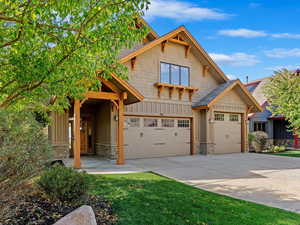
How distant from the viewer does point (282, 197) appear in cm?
575

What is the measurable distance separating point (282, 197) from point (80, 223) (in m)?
5.16

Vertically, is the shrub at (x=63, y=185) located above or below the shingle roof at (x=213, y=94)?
below

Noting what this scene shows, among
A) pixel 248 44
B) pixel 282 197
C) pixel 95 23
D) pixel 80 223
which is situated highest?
pixel 248 44

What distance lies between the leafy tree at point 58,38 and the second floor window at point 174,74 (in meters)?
8.16

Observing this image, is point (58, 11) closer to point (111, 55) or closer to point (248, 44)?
point (111, 55)

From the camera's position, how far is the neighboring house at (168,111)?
463 inches

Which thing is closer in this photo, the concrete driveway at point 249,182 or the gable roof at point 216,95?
the concrete driveway at point 249,182

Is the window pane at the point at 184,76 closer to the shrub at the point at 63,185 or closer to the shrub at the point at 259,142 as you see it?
the shrub at the point at 259,142

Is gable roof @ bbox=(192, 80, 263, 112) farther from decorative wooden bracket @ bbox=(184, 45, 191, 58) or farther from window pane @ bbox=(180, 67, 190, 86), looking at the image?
decorative wooden bracket @ bbox=(184, 45, 191, 58)

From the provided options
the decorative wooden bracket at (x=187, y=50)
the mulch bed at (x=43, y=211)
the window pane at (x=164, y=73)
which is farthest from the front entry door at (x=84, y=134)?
the mulch bed at (x=43, y=211)

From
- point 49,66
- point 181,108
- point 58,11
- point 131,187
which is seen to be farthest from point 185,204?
point 181,108

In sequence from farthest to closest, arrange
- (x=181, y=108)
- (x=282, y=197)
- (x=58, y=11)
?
(x=181, y=108) < (x=282, y=197) < (x=58, y=11)

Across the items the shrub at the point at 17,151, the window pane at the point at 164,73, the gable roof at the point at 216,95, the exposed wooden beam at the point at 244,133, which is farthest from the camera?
the exposed wooden beam at the point at 244,133

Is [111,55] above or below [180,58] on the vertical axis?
below
